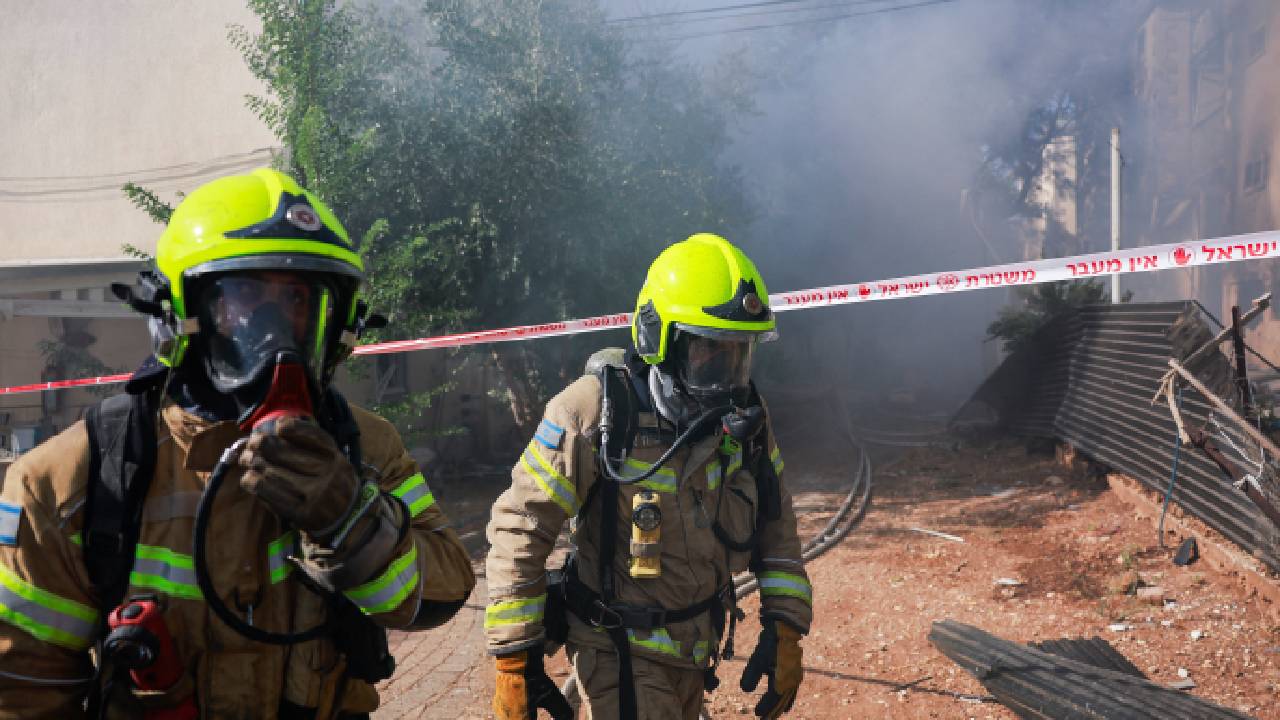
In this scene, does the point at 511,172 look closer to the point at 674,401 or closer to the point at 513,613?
the point at 674,401

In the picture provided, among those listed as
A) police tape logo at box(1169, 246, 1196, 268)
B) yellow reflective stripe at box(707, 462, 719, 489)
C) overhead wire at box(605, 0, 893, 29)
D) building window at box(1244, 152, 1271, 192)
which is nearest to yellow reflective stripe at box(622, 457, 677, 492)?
yellow reflective stripe at box(707, 462, 719, 489)

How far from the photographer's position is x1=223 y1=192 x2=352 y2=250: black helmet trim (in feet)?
5.39

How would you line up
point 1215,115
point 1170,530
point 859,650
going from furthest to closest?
point 1215,115 < point 1170,530 < point 859,650

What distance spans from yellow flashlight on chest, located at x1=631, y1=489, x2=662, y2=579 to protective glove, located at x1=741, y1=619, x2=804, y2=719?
1.79 ft

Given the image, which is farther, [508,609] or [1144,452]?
[1144,452]

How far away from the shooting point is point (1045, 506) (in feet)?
30.5

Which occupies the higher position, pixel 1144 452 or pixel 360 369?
pixel 360 369

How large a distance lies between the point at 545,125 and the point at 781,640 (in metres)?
8.90

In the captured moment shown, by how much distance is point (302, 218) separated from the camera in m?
1.69

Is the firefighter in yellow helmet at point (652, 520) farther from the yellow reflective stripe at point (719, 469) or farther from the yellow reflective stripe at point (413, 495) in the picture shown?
the yellow reflective stripe at point (413, 495)

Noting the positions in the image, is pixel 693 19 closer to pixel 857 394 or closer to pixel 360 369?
pixel 857 394

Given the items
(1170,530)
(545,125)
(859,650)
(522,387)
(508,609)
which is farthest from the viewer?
(522,387)

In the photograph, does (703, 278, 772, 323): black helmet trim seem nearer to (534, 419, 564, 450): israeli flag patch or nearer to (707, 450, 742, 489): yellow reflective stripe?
(707, 450, 742, 489): yellow reflective stripe

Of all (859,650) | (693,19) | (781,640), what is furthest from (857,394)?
(781,640)
